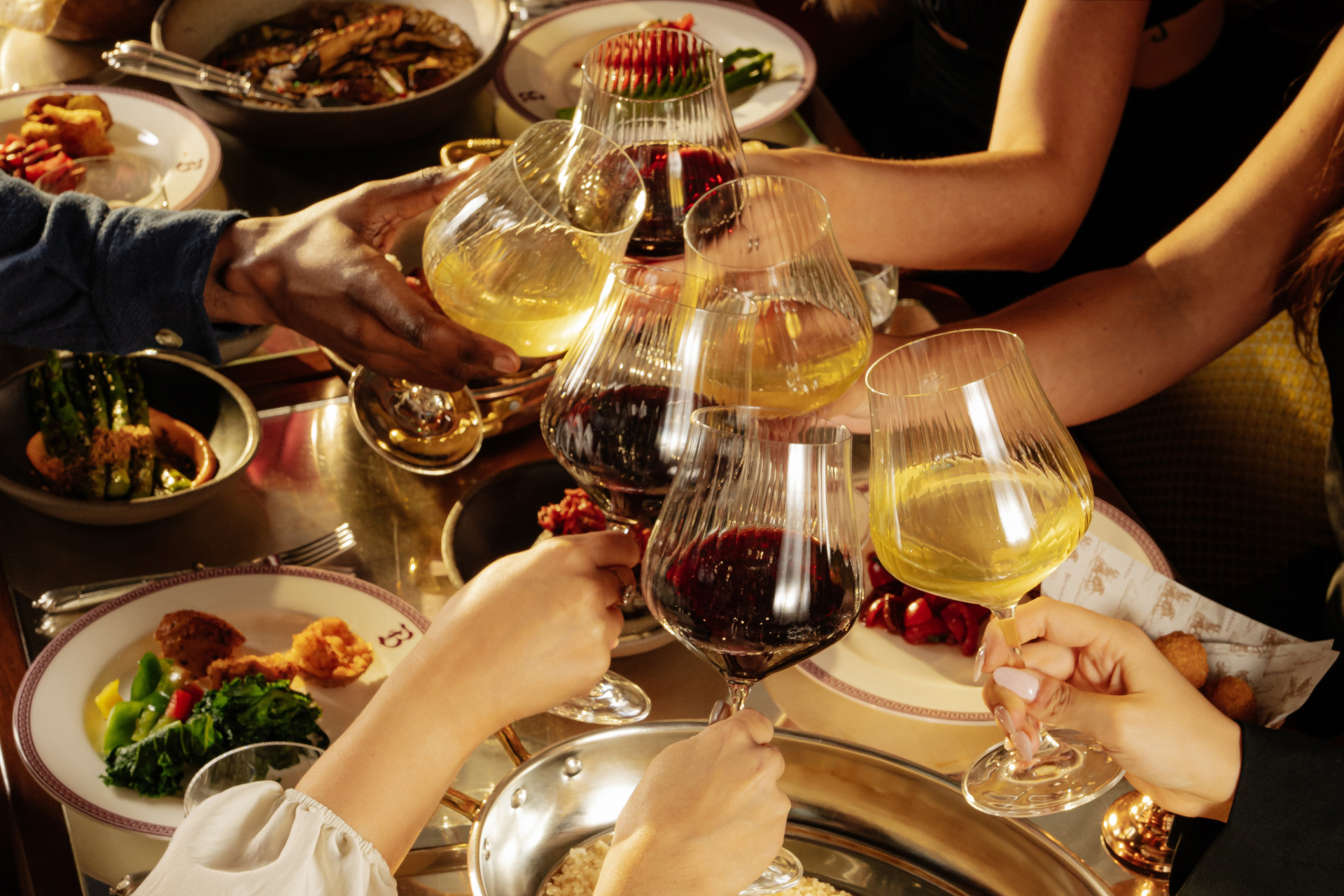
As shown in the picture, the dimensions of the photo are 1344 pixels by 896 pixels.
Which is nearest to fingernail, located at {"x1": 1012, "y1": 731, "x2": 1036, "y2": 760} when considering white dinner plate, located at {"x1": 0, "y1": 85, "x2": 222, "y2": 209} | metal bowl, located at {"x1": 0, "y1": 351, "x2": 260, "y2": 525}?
metal bowl, located at {"x1": 0, "y1": 351, "x2": 260, "y2": 525}

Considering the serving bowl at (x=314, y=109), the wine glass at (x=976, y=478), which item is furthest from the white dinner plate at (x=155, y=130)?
the wine glass at (x=976, y=478)

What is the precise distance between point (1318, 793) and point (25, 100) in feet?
7.79

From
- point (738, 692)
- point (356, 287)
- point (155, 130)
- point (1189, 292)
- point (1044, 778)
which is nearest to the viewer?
point (738, 692)

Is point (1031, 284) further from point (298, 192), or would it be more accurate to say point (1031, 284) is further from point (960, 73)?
point (298, 192)

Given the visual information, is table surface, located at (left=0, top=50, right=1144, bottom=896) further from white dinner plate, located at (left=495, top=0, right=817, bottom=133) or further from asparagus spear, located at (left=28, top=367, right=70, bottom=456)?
white dinner plate, located at (left=495, top=0, right=817, bottom=133)

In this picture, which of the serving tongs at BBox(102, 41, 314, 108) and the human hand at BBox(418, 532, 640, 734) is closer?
the human hand at BBox(418, 532, 640, 734)

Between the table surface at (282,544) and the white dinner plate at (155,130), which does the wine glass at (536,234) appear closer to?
the table surface at (282,544)

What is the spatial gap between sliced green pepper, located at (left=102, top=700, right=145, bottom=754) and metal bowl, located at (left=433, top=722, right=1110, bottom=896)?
0.34 meters

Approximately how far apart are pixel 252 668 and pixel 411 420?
0.37 metres

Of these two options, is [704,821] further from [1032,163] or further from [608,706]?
[1032,163]

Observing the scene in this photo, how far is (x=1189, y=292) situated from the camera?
1.57 metres

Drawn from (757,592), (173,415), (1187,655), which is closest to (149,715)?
(173,415)

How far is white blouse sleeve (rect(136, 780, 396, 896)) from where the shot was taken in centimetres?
75

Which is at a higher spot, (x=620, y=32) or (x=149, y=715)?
(x=620, y=32)
